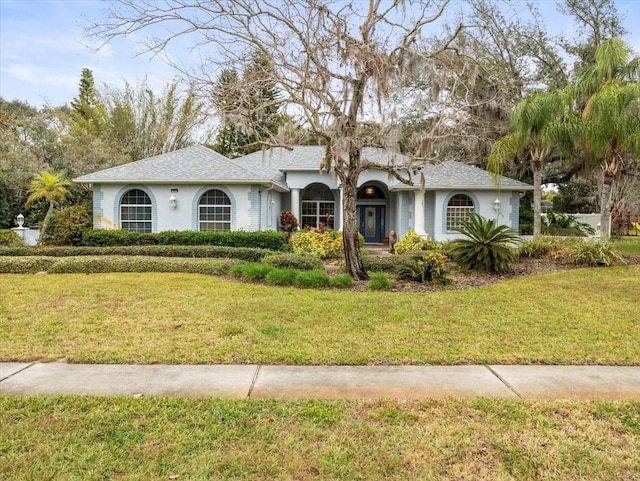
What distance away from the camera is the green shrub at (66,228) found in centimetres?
1619

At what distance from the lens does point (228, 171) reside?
653 inches

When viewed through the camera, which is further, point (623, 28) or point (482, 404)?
point (623, 28)

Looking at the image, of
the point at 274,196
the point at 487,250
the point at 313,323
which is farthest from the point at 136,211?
the point at 487,250

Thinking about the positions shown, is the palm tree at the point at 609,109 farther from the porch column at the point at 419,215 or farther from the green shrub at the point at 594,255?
the porch column at the point at 419,215

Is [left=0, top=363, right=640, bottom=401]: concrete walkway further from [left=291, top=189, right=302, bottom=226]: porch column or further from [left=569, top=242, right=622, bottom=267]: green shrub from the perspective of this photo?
[left=291, top=189, right=302, bottom=226]: porch column

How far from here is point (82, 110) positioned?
1288 inches

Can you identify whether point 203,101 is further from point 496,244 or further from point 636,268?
point 636,268

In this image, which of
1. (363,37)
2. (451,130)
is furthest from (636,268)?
(363,37)

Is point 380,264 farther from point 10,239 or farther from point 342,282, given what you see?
point 10,239

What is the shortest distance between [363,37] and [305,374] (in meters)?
7.84

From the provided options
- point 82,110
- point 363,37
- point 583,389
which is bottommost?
point 583,389

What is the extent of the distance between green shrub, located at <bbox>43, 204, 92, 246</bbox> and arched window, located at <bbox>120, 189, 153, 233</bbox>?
1.40 m

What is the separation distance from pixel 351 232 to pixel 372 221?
11312 mm

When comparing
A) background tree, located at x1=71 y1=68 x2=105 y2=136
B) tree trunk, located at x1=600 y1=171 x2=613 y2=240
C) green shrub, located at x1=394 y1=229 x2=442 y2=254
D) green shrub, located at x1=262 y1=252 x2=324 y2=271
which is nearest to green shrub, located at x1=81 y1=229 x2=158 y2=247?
green shrub, located at x1=262 y1=252 x2=324 y2=271
